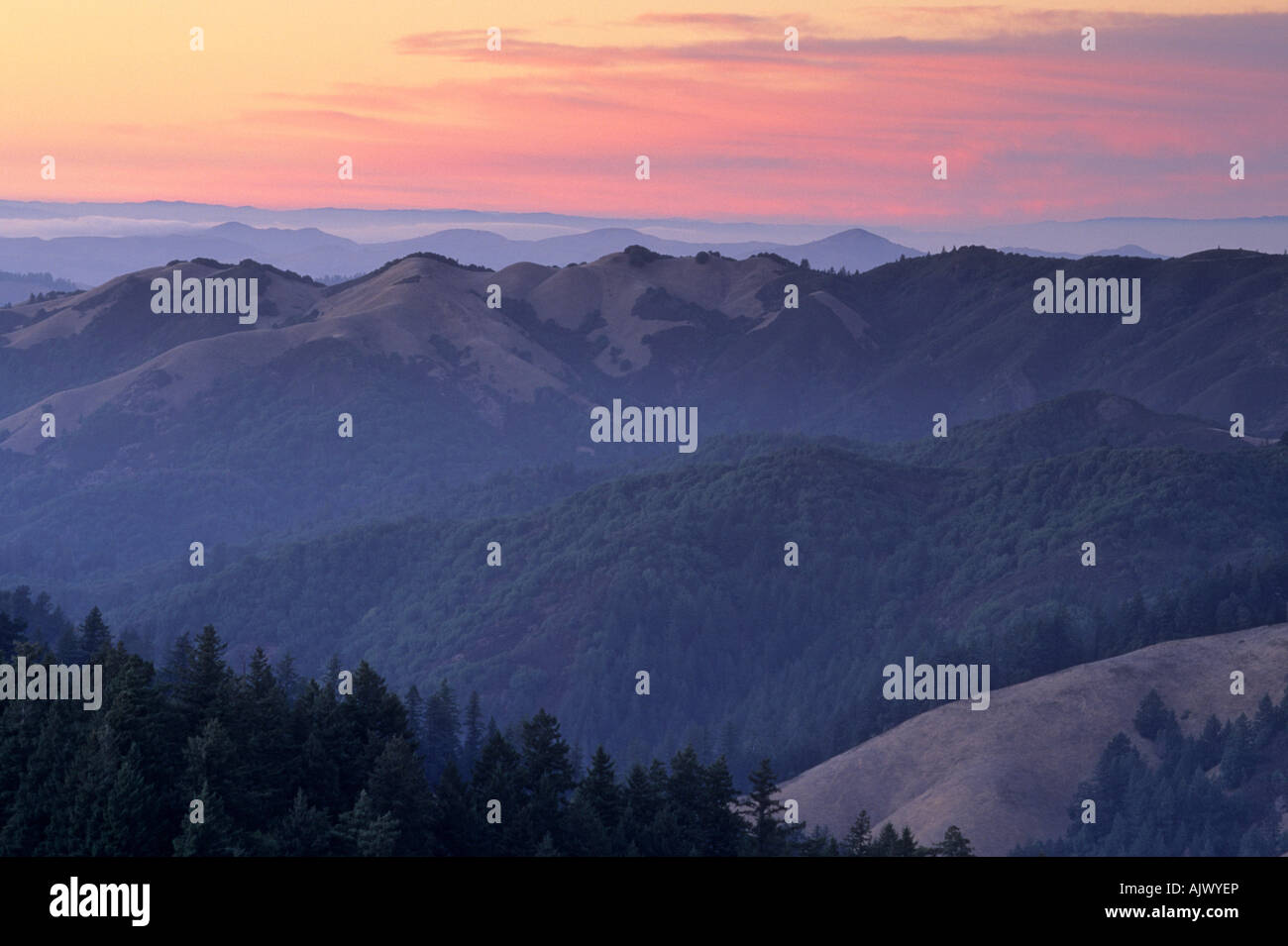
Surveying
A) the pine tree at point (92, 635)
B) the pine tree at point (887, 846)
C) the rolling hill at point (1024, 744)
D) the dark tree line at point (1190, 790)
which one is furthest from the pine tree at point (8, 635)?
the dark tree line at point (1190, 790)

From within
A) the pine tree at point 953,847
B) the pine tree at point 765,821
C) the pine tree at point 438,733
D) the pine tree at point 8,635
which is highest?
the pine tree at point 8,635

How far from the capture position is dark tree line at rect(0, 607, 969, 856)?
55.3m

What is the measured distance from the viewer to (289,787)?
210 feet

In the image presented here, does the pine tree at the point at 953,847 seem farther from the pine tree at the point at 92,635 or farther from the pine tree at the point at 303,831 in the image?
the pine tree at the point at 92,635

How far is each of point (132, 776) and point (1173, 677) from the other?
474ft

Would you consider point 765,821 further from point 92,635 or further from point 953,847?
point 92,635

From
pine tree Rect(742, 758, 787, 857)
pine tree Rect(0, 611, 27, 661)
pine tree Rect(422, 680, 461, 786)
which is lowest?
pine tree Rect(742, 758, 787, 857)

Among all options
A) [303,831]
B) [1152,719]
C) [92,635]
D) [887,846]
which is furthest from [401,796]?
[1152,719]

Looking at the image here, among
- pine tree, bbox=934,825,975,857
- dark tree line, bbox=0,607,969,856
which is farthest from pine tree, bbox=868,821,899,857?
dark tree line, bbox=0,607,969,856

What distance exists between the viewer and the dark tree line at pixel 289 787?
55.3m

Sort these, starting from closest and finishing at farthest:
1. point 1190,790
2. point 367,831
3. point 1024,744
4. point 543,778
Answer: point 367,831, point 543,778, point 1190,790, point 1024,744

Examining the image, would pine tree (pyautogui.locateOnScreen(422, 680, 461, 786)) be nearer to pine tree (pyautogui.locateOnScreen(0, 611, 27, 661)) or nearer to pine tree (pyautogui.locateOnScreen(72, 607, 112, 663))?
pine tree (pyautogui.locateOnScreen(72, 607, 112, 663))
